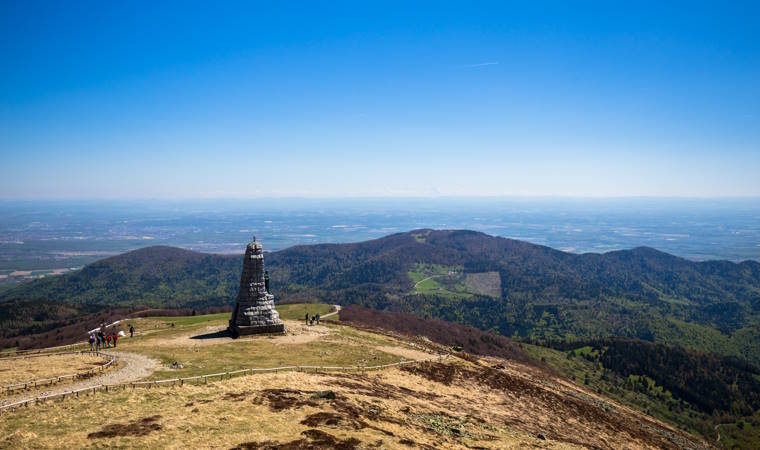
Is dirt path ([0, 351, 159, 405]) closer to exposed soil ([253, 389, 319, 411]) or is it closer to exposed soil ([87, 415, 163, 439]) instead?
exposed soil ([87, 415, 163, 439])

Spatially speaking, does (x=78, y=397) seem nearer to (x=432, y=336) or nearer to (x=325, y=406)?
(x=325, y=406)

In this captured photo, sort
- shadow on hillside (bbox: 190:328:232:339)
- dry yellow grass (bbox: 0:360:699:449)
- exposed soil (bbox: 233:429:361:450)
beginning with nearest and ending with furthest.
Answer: exposed soil (bbox: 233:429:361:450)
dry yellow grass (bbox: 0:360:699:449)
shadow on hillside (bbox: 190:328:232:339)

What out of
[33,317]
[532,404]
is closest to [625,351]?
[532,404]

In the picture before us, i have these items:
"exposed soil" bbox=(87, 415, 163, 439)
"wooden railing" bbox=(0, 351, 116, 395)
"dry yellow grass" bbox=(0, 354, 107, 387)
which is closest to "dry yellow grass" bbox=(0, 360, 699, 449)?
"exposed soil" bbox=(87, 415, 163, 439)

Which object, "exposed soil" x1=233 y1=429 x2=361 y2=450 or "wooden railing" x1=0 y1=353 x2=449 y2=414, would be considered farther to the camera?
"wooden railing" x1=0 y1=353 x2=449 y2=414

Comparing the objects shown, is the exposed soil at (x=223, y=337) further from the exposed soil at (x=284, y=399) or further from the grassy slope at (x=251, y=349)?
the exposed soil at (x=284, y=399)

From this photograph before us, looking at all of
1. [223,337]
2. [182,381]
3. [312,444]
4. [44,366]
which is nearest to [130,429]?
[182,381]

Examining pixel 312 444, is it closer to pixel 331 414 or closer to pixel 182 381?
pixel 331 414
